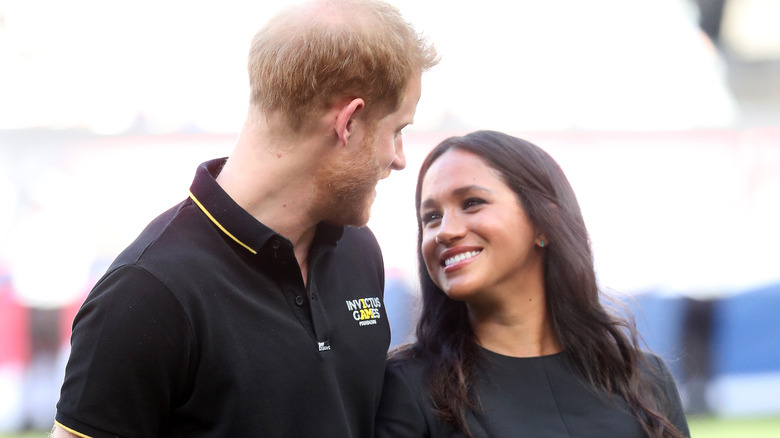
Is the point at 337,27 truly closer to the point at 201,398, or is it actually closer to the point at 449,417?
the point at 201,398

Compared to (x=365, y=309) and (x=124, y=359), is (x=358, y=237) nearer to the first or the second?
(x=365, y=309)

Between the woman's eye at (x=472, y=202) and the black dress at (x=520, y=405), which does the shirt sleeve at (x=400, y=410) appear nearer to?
the black dress at (x=520, y=405)

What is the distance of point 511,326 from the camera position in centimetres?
236

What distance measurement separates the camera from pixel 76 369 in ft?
5.08

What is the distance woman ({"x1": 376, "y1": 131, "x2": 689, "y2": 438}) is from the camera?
2.13 metres

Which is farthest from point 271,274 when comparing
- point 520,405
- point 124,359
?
point 520,405

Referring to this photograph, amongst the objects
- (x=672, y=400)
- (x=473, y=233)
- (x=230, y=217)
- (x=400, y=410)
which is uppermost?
(x=230, y=217)

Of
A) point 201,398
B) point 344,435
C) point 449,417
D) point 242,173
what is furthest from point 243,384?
point 449,417

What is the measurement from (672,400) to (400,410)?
0.80 metres

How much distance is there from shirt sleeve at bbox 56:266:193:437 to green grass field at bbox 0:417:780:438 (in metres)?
5.87

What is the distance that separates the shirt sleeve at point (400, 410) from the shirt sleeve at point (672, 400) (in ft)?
2.33

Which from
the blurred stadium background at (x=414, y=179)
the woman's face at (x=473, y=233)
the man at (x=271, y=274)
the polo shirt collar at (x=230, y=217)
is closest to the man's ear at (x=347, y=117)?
the man at (x=271, y=274)

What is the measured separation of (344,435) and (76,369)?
0.57 m

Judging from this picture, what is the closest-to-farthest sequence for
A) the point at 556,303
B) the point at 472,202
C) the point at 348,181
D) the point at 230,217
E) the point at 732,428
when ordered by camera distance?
the point at 230,217 → the point at 348,181 → the point at 472,202 → the point at 556,303 → the point at 732,428
